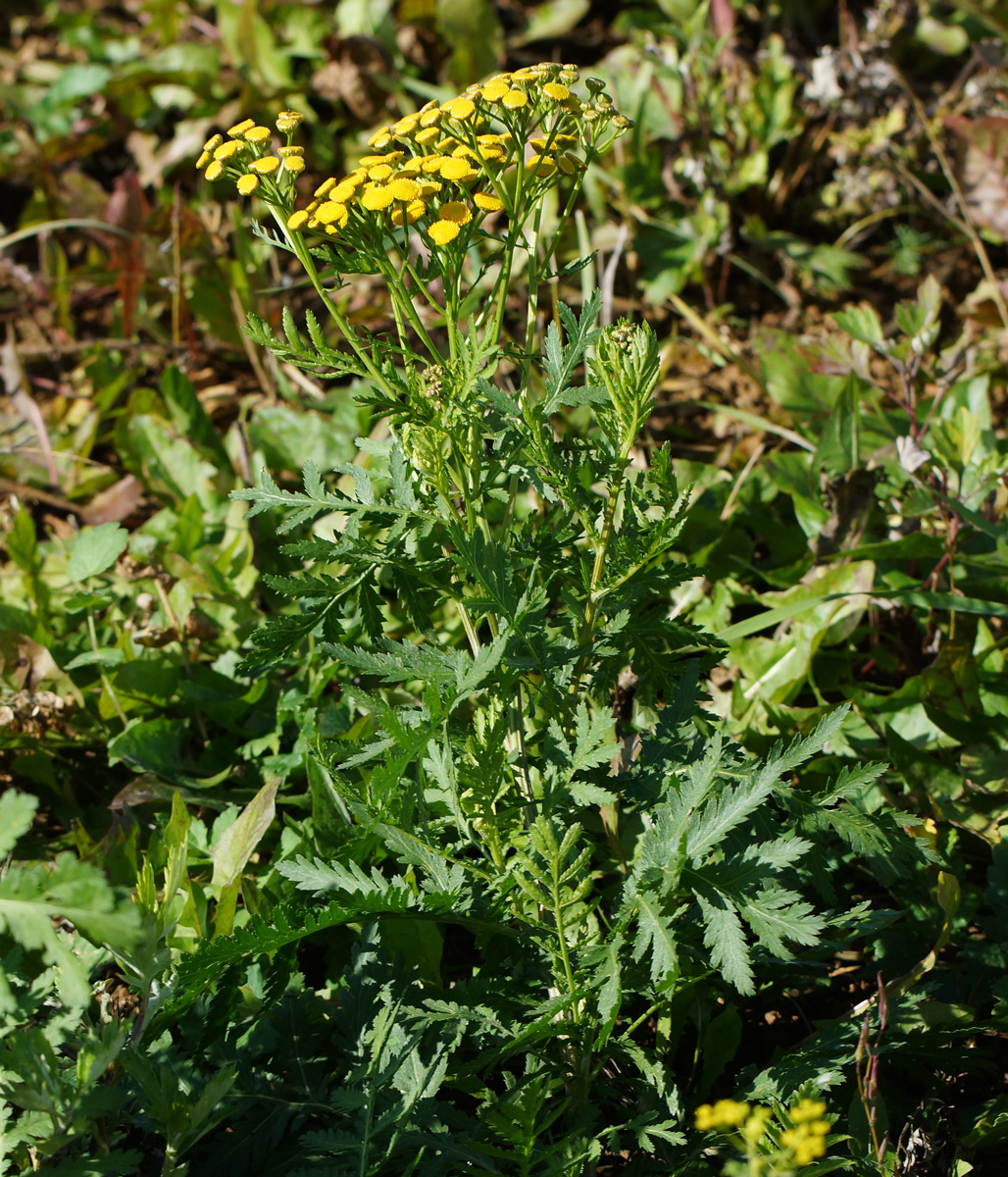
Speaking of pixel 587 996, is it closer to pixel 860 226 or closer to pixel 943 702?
pixel 943 702

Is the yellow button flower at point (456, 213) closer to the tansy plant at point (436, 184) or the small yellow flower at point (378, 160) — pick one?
the tansy plant at point (436, 184)

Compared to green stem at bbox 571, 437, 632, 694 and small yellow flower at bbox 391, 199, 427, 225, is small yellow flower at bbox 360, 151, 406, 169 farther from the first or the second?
green stem at bbox 571, 437, 632, 694

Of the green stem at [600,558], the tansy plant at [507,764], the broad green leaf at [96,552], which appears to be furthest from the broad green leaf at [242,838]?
the broad green leaf at [96,552]

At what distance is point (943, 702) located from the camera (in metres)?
2.06

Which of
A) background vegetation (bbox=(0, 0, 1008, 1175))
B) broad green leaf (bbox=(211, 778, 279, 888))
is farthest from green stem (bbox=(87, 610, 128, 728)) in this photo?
broad green leaf (bbox=(211, 778, 279, 888))

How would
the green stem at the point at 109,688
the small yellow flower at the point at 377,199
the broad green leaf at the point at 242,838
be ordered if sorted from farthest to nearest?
the green stem at the point at 109,688
the broad green leaf at the point at 242,838
the small yellow flower at the point at 377,199

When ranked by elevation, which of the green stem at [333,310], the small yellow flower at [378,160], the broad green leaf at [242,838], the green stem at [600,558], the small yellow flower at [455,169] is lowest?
the broad green leaf at [242,838]

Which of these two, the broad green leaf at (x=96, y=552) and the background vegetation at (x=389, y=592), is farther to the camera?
the broad green leaf at (x=96, y=552)

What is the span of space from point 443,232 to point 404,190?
7cm

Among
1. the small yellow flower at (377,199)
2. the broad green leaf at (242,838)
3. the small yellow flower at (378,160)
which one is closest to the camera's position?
the small yellow flower at (377,199)

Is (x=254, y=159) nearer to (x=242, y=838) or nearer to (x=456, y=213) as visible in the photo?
(x=456, y=213)

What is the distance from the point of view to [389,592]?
94.9 inches

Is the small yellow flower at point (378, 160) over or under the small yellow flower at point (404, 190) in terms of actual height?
over

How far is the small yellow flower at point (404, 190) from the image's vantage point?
51.3 inches
